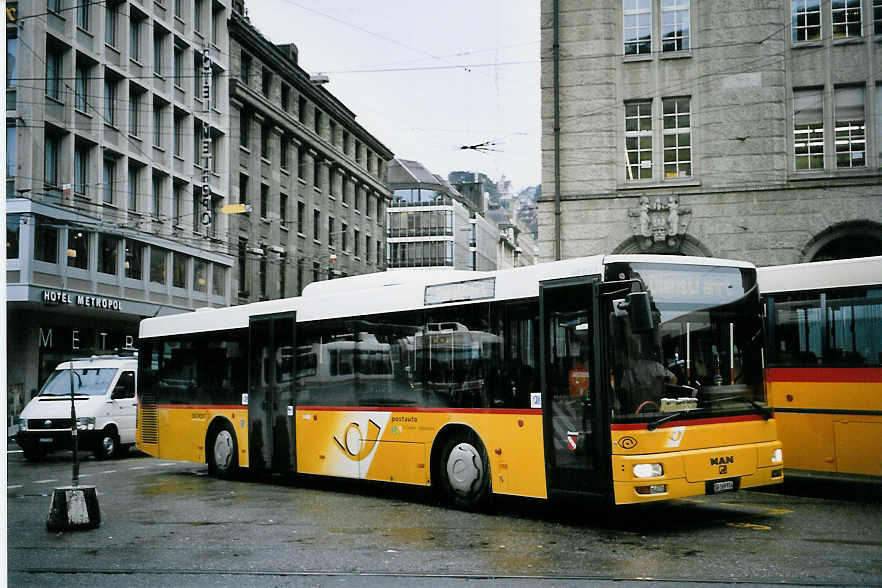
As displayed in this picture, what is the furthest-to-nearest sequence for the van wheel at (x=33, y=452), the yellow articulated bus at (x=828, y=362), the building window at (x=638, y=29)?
1. the building window at (x=638, y=29)
2. the van wheel at (x=33, y=452)
3. the yellow articulated bus at (x=828, y=362)

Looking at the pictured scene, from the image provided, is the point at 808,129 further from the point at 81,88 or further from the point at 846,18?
the point at 81,88

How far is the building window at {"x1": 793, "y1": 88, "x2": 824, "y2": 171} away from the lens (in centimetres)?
2377

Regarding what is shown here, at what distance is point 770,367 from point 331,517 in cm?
602

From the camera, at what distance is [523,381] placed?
11.3 m

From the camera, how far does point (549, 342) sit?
11.0 meters

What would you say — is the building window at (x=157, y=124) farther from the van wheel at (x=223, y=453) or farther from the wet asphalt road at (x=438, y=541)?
the wet asphalt road at (x=438, y=541)

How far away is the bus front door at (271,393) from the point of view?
15.4 m

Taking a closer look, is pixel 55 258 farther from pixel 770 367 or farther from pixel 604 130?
pixel 770 367

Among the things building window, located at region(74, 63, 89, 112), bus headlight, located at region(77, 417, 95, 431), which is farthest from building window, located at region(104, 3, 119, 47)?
bus headlight, located at region(77, 417, 95, 431)

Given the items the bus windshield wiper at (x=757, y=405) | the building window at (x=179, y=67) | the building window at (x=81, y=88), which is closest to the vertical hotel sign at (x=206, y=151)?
the building window at (x=179, y=67)

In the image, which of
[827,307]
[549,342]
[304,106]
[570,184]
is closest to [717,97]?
[570,184]

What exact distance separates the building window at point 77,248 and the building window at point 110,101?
396 cm

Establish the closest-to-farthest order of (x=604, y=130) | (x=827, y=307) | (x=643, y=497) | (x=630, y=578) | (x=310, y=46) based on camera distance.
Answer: (x=630, y=578) → (x=643, y=497) → (x=827, y=307) → (x=310, y=46) → (x=604, y=130)

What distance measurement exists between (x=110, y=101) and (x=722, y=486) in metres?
29.7
